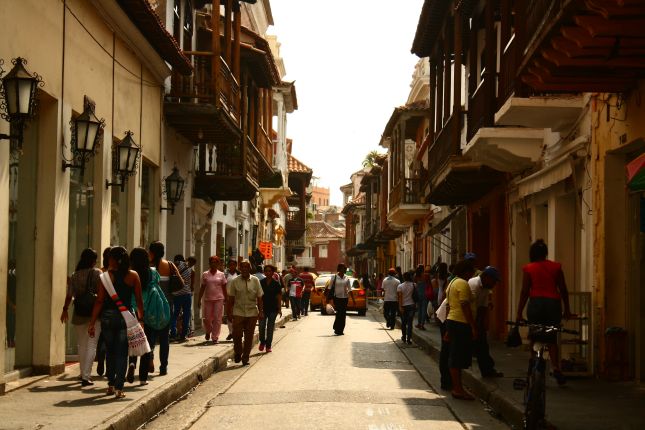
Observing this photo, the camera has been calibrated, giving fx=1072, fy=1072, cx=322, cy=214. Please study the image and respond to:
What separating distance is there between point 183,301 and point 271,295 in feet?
5.52

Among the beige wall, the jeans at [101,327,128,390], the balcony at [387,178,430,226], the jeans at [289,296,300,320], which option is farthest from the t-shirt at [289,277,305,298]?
the jeans at [101,327,128,390]

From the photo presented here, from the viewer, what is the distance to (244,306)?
59.6 ft

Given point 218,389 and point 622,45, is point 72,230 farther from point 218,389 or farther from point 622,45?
point 622,45

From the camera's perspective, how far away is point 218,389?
14.1 metres

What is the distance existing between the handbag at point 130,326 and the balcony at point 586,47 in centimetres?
525

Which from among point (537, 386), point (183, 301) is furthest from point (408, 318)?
point (537, 386)

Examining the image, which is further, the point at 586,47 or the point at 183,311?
the point at 183,311

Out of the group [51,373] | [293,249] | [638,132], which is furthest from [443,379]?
[293,249]

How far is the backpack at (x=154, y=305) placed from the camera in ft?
42.0

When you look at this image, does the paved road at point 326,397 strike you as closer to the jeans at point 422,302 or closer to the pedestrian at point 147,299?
the pedestrian at point 147,299

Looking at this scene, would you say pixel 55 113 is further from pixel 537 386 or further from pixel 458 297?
pixel 537 386

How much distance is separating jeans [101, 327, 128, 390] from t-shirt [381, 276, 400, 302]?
51.7 ft

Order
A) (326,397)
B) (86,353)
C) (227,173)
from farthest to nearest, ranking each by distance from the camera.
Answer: (227,173), (326,397), (86,353)

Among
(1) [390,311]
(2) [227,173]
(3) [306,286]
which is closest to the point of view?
(2) [227,173]
